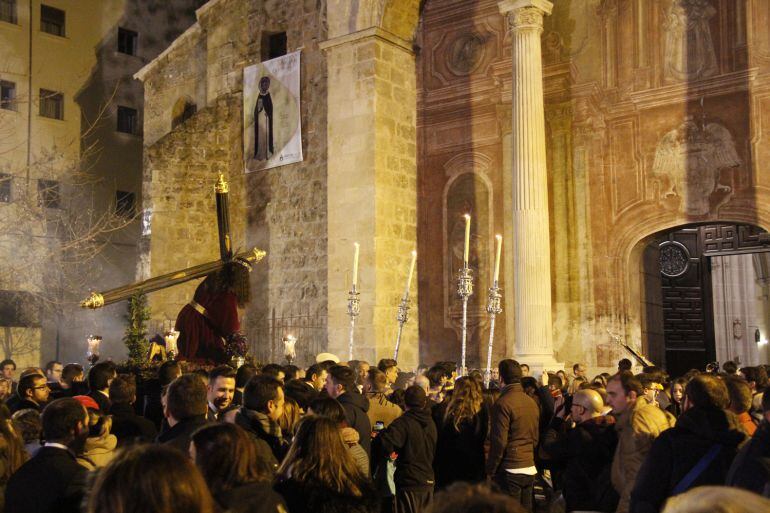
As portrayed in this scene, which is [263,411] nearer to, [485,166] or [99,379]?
[99,379]

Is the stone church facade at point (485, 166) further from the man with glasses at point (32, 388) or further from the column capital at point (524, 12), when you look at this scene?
the man with glasses at point (32, 388)

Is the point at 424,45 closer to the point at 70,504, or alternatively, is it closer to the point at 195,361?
the point at 195,361

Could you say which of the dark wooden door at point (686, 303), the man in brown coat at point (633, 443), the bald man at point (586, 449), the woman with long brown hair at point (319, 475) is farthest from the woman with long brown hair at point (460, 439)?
the dark wooden door at point (686, 303)

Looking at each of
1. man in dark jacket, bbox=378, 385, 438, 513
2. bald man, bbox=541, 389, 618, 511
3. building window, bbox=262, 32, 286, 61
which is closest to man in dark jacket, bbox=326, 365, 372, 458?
man in dark jacket, bbox=378, 385, 438, 513

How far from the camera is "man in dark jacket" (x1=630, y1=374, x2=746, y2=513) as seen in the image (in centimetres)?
466

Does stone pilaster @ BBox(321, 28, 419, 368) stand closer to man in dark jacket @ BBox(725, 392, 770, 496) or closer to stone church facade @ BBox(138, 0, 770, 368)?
stone church facade @ BBox(138, 0, 770, 368)

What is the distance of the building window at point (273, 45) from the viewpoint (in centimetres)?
2243

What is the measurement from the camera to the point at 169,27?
1379 inches

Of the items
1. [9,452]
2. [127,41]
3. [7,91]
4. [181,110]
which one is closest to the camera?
[9,452]

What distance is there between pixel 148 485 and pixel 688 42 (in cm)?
1592

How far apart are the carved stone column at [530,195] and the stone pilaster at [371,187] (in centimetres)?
290

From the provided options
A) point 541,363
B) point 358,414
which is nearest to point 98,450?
point 358,414

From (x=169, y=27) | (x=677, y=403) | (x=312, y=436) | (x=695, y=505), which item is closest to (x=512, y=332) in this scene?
(x=677, y=403)

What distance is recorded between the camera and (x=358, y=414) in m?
7.16
